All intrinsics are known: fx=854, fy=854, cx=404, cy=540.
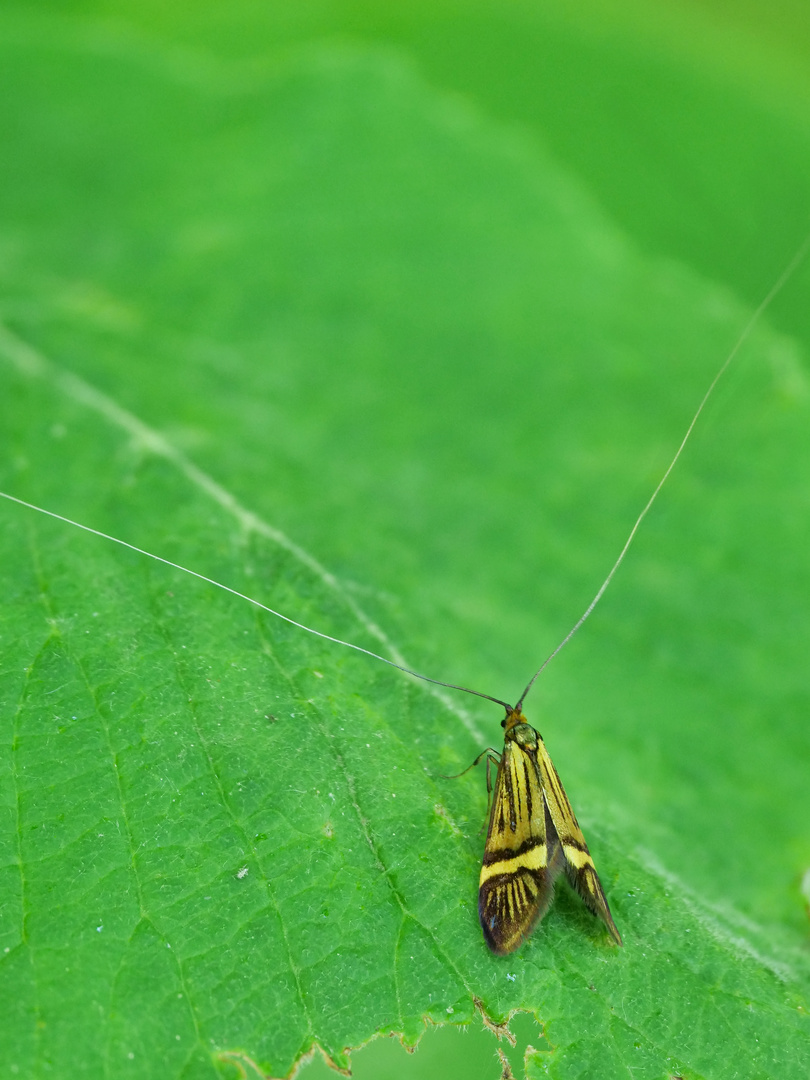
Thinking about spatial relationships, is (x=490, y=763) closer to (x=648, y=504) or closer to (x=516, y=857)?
(x=516, y=857)

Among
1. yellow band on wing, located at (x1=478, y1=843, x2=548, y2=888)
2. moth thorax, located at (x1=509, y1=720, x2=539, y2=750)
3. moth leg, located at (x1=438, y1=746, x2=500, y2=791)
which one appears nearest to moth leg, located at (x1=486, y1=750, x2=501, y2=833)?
moth leg, located at (x1=438, y1=746, x2=500, y2=791)

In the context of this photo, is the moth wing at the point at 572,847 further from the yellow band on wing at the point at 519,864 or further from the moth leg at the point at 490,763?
the moth leg at the point at 490,763

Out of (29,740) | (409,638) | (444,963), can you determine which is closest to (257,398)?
(409,638)

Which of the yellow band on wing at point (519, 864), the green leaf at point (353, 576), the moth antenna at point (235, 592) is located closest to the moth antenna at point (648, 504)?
the green leaf at point (353, 576)

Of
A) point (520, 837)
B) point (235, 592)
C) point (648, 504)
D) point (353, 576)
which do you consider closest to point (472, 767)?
point (520, 837)

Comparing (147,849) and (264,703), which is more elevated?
(264,703)

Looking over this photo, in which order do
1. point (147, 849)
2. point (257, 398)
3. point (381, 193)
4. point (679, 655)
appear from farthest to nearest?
point (381, 193) < point (257, 398) < point (679, 655) < point (147, 849)

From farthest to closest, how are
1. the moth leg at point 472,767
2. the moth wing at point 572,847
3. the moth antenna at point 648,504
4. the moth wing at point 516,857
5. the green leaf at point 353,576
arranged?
the moth antenna at point 648,504
the moth leg at point 472,767
the moth wing at point 572,847
the moth wing at point 516,857
the green leaf at point 353,576

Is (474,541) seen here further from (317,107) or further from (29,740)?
(317,107)
